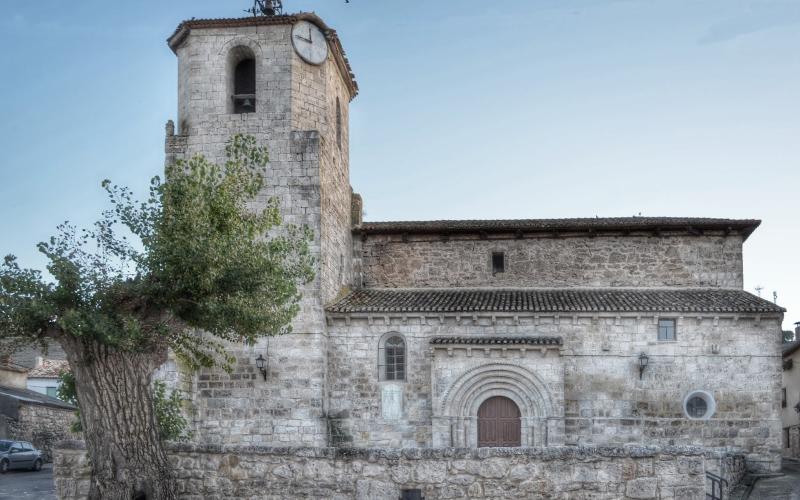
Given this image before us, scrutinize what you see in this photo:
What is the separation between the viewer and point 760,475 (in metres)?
22.5

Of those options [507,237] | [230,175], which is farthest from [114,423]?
[507,237]

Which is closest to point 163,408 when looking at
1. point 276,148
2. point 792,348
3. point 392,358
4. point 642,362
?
point 392,358

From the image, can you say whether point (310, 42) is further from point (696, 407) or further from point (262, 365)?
point (696, 407)

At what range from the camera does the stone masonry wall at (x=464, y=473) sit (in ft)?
33.8

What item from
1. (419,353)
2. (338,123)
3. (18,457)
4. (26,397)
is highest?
(338,123)

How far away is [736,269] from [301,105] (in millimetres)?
13734

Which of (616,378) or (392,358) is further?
(392,358)

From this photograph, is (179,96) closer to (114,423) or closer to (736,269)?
(114,423)

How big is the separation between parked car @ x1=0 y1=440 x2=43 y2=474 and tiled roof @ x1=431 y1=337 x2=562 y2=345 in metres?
15.5

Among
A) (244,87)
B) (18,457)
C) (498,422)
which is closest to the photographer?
(498,422)

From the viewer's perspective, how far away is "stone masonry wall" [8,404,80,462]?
111 feet

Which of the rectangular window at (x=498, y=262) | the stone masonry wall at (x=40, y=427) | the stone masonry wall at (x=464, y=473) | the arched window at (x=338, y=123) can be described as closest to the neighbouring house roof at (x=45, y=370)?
the stone masonry wall at (x=40, y=427)

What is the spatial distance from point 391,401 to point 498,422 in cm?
292

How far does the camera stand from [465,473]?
10.5 m
